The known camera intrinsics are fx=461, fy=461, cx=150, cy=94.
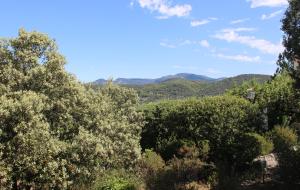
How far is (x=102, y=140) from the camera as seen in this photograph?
1984 cm

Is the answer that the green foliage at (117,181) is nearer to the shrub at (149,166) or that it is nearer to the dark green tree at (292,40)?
the shrub at (149,166)

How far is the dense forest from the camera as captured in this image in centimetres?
1731

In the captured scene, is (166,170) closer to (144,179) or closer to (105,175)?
(144,179)

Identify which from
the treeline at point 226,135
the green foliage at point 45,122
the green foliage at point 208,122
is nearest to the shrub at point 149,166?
the treeline at point 226,135

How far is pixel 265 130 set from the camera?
93.8 ft

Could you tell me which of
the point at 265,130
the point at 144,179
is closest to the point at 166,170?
the point at 144,179

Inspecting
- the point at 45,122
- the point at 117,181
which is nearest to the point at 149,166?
the point at 117,181

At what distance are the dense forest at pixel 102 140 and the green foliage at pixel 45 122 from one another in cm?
4

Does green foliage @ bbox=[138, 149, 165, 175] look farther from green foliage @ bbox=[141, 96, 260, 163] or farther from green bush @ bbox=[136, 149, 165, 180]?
green foliage @ bbox=[141, 96, 260, 163]

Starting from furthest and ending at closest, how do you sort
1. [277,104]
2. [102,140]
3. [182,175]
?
[277,104], [182,175], [102,140]

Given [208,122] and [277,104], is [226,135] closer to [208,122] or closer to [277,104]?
[208,122]

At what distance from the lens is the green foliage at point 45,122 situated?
683 inches

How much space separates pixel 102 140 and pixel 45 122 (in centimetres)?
259

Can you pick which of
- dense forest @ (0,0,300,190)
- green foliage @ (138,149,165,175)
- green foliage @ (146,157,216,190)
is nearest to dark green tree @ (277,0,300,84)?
dense forest @ (0,0,300,190)
